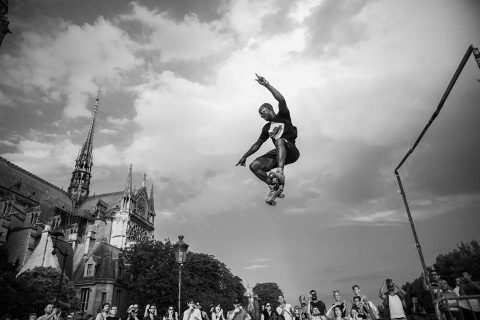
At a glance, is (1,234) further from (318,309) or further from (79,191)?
(318,309)

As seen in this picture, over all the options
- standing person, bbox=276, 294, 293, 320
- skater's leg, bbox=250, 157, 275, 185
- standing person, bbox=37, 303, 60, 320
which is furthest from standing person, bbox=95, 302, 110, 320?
skater's leg, bbox=250, 157, 275, 185

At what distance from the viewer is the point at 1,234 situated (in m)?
44.3

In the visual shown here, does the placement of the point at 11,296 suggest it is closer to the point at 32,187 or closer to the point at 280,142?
the point at 280,142

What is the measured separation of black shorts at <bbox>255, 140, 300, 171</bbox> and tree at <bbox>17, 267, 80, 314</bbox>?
30.0 metres

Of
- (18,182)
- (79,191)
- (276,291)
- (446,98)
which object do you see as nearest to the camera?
(446,98)

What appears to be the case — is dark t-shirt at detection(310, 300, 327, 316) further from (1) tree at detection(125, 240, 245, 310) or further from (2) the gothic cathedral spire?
(2) the gothic cathedral spire

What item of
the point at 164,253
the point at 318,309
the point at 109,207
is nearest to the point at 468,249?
the point at 164,253

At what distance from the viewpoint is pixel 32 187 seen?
66.8m

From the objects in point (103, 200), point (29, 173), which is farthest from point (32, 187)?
point (103, 200)

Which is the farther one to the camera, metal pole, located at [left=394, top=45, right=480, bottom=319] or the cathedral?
the cathedral

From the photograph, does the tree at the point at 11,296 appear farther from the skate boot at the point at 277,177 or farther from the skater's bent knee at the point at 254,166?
the skate boot at the point at 277,177

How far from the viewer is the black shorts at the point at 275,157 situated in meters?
4.47

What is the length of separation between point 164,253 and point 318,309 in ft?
114

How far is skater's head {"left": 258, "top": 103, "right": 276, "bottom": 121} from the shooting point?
15.1 feet
